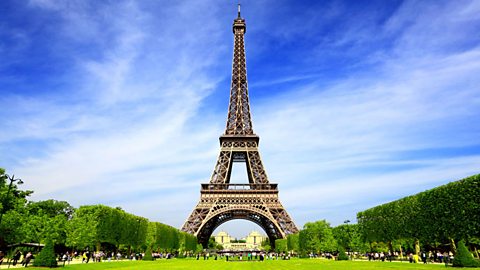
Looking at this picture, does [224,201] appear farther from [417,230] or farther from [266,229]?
[417,230]

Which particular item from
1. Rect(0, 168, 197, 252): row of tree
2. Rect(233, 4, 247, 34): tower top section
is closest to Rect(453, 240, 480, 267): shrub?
Rect(0, 168, 197, 252): row of tree

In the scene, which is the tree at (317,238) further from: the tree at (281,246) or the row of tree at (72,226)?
the row of tree at (72,226)

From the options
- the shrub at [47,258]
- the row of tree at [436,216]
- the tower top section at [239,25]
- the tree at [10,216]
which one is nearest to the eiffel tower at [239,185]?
the tower top section at [239,25]

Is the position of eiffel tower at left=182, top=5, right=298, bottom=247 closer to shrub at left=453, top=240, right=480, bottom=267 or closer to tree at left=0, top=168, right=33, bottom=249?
tree at left=0, top=168, right=33, bottom=249

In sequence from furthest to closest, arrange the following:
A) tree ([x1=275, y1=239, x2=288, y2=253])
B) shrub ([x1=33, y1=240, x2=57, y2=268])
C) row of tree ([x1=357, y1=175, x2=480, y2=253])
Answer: tree ([x1=275, y1=239, x2=288, y2=253]) → row of tree ([x1=357, y1=175, x2=480, y2=253]) → shrub ([x1=33, y1=240, x2=57, y2=268])

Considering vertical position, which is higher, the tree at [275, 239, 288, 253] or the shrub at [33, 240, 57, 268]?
the tree at [275, 239, 288, 253]

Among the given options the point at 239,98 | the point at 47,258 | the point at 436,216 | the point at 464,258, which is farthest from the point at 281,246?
the point at 47,258
